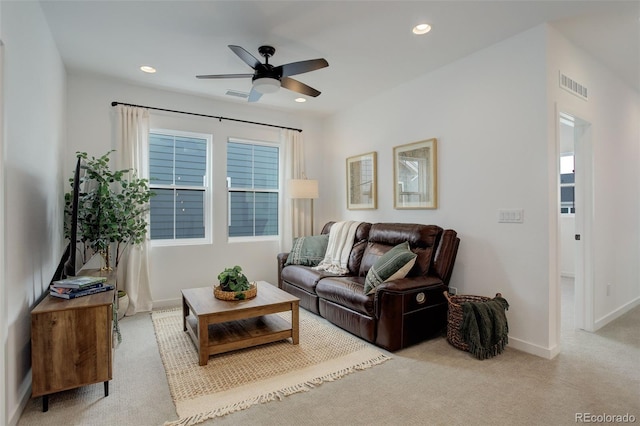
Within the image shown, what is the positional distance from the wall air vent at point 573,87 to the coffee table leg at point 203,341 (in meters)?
3.63

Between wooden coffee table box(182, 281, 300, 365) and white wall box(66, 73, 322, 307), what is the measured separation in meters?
1.18

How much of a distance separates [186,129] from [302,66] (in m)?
2.36

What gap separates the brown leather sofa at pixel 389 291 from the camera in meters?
2.84

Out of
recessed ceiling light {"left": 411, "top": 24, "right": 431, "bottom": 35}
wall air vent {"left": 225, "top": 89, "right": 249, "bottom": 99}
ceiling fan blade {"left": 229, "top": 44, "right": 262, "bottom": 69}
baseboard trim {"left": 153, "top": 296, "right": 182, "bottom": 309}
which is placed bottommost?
baseboard trim {"left": 153, "top": 296, "right": 182, "bottom": 309}

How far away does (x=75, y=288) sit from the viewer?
224cm

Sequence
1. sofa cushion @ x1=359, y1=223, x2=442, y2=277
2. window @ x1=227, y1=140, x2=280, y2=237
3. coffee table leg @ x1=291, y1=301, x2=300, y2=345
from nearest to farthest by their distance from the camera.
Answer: coffee table leg @ x1=291, y1=301, x2=300, y2=345 → sofa cushion @ x1=359, y1=223, x2=442, y2=277 → window @ x1=227, y1=140, x2=280, y2=237

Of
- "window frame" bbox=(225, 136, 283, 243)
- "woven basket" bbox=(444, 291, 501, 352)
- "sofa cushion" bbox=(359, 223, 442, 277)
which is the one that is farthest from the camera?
"window frame" bbox=(225, 136, 283, 243)

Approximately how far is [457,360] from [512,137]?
2.00 meters

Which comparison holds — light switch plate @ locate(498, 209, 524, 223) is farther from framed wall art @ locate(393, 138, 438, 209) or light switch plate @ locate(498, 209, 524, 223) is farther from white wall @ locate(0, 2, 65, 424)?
white wall @ locate(0, 2, 65, 424)

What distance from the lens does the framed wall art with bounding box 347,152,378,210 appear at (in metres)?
4.53

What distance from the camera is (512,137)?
117 inches

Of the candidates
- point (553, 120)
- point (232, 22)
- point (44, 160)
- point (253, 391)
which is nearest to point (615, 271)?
point (553, 120)

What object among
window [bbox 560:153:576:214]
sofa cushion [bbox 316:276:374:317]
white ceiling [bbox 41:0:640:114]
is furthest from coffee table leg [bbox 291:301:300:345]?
window [bbox 560:153:576:214]

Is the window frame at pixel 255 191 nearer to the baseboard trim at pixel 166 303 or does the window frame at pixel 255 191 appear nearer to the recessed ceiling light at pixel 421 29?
the baseboard trim at pixel 166 303
